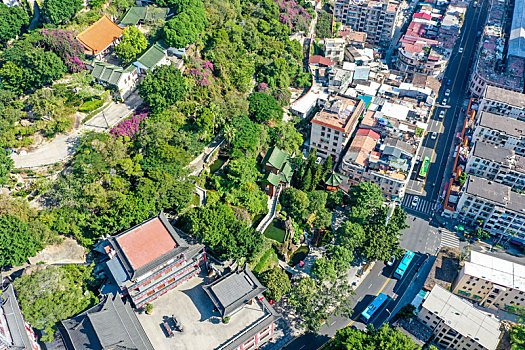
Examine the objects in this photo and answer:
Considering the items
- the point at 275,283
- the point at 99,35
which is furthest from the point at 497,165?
the point at 99,35

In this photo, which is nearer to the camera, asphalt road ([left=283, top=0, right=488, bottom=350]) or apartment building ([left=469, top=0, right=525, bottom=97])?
asphalt road ([left=283, top=0, right=488, bottom=350])

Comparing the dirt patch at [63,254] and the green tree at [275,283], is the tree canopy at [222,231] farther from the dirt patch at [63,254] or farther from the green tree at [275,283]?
the dirt patch at [63,254]

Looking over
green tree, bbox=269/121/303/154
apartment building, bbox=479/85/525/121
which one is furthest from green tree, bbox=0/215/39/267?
apartment building, bbox=479/85/525/121

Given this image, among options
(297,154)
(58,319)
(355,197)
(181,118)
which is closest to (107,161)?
(181,118)

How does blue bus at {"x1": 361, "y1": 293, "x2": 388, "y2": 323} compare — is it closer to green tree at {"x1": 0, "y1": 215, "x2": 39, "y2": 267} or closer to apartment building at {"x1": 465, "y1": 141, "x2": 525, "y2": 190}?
apartment building at {"x1": 465, "y1": 141, "x2": 525, "y2": 190}

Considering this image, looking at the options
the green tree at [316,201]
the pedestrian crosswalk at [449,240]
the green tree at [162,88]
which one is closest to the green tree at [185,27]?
the green tree at [162,88]

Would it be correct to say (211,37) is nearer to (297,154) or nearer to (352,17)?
(297,154)
